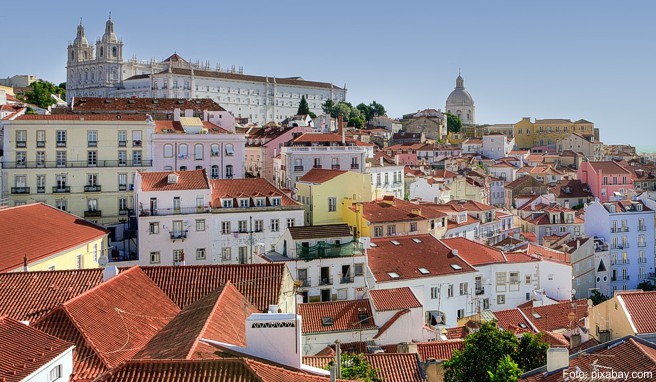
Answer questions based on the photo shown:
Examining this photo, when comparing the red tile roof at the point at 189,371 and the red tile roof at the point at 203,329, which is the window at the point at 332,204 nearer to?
the red tile roof at the point at 203,329

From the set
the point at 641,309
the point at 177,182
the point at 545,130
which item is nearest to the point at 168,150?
the point at 177,182

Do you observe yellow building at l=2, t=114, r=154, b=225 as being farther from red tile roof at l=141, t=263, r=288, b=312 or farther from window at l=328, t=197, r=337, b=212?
red tile roof at l=141, t=263, r=288, b=312

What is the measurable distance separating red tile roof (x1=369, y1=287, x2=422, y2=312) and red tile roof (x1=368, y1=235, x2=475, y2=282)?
17.2ft

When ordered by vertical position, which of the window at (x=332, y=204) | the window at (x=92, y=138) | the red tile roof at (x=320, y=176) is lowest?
the window at (x=332, y=204)

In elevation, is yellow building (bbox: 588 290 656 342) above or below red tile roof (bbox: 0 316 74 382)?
below

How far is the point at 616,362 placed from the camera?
15.8 metres

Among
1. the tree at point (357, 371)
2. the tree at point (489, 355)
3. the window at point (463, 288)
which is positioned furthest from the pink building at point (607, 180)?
the tree at point (357, 371)

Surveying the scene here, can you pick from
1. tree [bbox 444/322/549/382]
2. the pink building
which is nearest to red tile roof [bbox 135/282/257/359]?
tree [bbox 444/322/549/382]

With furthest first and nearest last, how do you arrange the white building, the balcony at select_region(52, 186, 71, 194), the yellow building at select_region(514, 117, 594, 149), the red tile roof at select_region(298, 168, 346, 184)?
the yellow building at select_region(514, 117, 594, 149)
the red tile roof at select_region(298, 168, 346, 184)
the balcony at select_region(52, 186, 71, 194)
the white building

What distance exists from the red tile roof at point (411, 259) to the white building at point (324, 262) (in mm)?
1605

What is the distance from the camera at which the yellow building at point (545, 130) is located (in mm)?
144000

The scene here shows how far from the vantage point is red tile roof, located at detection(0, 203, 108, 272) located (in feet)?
91.8

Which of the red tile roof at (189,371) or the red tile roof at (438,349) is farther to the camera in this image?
the red tile roof at (438,349)

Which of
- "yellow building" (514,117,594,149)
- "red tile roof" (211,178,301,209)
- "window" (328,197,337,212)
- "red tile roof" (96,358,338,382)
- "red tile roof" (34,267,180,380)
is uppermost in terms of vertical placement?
"yellow building" (514,117,594,149)
